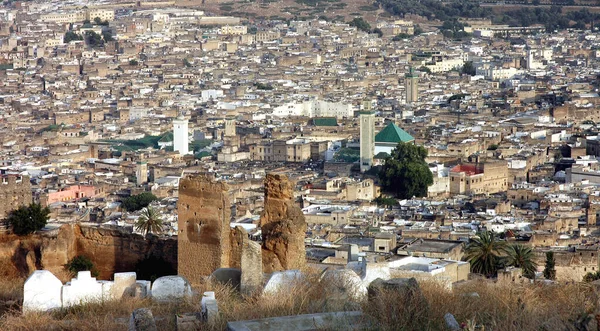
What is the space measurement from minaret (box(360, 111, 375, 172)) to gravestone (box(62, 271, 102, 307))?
24653mm

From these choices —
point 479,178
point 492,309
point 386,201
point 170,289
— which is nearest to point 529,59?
point 479,178

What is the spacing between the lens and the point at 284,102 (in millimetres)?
54969

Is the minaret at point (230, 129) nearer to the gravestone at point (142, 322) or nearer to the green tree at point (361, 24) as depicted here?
the gravestone at point (142, 322)

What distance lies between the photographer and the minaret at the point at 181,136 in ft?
138

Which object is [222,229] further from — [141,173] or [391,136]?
[391,136]

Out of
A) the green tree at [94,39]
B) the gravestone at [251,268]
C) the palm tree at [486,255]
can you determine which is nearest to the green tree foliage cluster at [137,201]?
the palm tree at [486,255]

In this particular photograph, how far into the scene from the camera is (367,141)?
128 ft

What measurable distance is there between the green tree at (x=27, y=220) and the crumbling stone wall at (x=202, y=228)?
3382 mm

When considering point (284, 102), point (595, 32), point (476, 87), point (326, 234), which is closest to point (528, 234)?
point (326, 234)

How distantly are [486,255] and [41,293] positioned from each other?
8154 mm

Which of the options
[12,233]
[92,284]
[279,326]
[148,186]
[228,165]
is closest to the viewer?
[279,326]

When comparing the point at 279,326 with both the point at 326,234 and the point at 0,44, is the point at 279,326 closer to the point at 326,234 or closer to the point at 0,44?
the point at 326,234

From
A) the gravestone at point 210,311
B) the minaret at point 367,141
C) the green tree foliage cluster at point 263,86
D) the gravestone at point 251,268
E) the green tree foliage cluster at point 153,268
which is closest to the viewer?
the gravestone at point 210,311

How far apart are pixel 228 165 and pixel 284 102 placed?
15.9 meters
